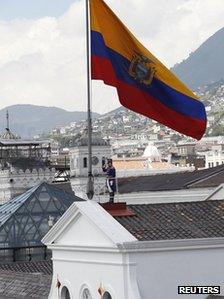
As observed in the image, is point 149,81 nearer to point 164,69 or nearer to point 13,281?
point 164,69

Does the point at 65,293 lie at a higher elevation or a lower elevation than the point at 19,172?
lower

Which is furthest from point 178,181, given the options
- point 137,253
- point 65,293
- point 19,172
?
point 137,253

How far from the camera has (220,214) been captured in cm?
1847

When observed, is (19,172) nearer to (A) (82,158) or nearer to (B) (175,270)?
(A) (82,158)

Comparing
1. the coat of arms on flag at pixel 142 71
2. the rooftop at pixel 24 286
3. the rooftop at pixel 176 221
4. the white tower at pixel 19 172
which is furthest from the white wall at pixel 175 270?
the white tower at pixel 19 172

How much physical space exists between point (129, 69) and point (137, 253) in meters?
3.44

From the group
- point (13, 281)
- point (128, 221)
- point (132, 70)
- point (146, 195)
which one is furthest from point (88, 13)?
point (146, 195)

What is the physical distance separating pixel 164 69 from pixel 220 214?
248cm

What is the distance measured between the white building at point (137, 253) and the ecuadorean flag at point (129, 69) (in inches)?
66.1

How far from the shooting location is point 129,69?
18.8 metres

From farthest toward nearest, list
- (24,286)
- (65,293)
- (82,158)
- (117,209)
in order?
(82,158)
(24,286)
(65,293)
(117,209)

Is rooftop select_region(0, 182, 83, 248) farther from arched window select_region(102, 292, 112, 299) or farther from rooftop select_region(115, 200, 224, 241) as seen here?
arched window select_region(102, 292, 112, 299)

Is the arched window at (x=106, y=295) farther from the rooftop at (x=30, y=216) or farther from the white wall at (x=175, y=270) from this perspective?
the rooftop at (x=30, y=216)

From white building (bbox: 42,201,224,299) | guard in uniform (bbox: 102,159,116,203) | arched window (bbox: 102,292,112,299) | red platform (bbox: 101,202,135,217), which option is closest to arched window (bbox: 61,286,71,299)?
white building (bbox: 42,201,224,299)
